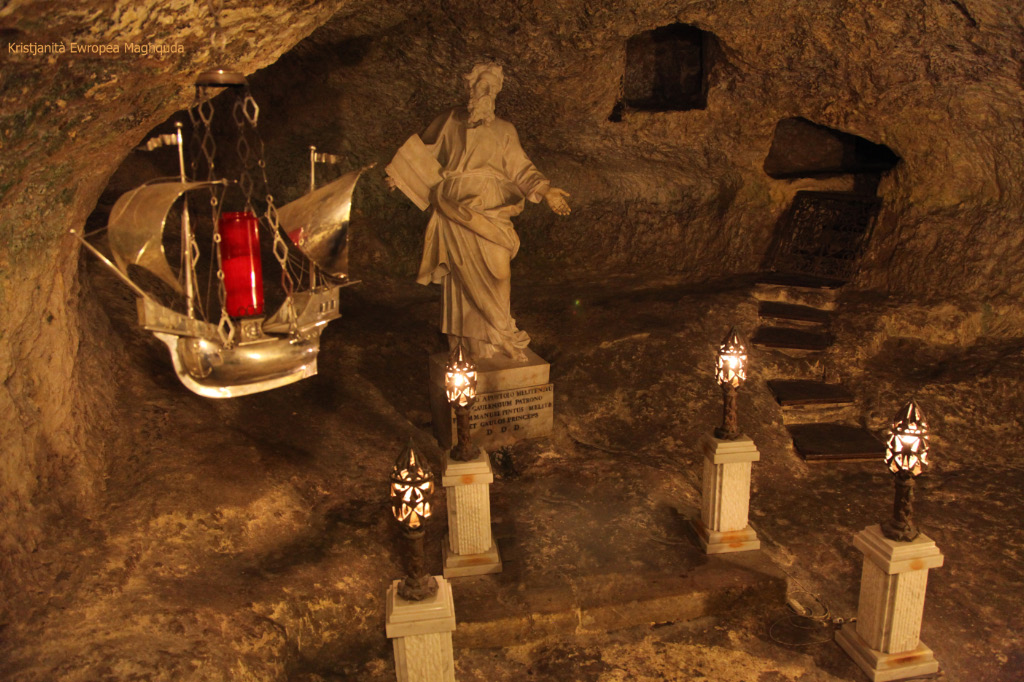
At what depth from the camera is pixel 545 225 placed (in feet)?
26.8

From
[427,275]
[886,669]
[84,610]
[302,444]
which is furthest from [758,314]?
[84,610]

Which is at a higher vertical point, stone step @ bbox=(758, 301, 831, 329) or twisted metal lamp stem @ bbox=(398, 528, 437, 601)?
stone step @ bbox=(758, 301, 831, 329)

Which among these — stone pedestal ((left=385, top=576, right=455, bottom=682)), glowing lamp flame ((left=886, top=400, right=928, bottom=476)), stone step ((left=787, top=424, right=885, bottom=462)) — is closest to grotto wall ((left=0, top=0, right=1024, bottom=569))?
stone step ((left=787, top=424, right=885, bottom=462))

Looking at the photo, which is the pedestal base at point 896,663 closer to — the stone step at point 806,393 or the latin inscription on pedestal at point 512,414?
the stone step at point 806,393

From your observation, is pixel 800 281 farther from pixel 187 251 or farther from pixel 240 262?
pixel 187 251

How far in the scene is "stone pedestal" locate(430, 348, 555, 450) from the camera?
5500 mm

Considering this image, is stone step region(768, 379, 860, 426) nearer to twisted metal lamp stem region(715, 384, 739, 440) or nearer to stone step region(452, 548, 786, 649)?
twisted metal lamp stem region(715, 384, 739, 440)

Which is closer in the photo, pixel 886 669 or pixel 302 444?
pixel 886 669

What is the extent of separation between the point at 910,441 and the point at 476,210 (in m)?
2.88

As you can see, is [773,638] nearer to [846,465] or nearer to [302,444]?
[846,465]

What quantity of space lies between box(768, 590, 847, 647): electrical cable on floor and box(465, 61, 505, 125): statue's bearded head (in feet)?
11.3

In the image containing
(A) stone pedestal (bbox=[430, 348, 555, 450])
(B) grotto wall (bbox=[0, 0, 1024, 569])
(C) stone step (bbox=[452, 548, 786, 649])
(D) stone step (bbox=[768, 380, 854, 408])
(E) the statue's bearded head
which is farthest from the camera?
(D) stone step (bbox=[768, 380, 854, 408])

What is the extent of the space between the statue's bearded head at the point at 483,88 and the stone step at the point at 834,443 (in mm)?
3263

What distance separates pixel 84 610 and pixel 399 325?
12.5 feet
